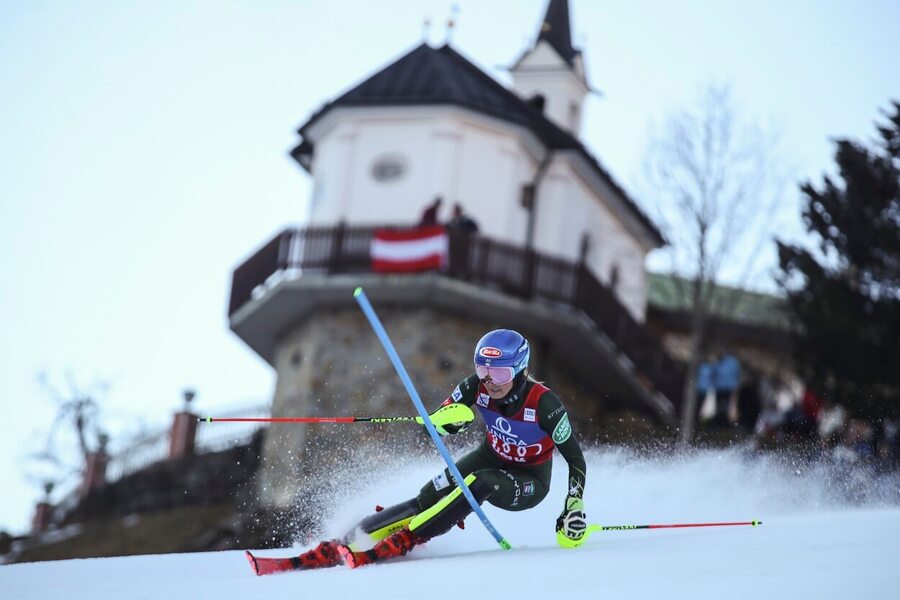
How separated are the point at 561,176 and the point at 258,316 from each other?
23.1 feet

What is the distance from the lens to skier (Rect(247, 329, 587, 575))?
9062 millimetres

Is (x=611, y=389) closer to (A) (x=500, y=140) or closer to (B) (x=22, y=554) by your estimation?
(A) (x=500, y=140)

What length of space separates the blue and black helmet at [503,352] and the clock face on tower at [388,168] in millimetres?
17678

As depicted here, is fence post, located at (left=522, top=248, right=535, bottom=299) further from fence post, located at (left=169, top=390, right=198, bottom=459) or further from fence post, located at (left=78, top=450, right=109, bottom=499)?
fence post, located at (left=78, top=450, right=109, bottom=499)

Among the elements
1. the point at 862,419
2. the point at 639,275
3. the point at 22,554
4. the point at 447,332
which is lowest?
the point at 22,554

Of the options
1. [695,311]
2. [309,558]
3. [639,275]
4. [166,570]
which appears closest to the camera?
[309,558]

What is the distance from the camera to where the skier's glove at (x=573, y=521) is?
9234 millimetres

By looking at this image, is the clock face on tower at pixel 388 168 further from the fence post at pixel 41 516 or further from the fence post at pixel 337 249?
the fence post at pixel 41 516

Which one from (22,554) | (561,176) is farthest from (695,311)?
Answer: (22,554)

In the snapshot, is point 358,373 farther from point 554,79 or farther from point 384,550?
point 384,550

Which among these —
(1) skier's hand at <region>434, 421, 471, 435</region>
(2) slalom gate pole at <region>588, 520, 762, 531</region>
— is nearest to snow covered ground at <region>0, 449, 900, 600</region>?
(2) slalom gate pole at <region>588, 520, 762, 531</region>

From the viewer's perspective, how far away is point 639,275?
33031mm

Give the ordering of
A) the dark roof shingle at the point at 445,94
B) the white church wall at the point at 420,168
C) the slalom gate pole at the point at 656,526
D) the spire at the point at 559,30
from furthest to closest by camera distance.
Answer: the spire at the point at 559,30 → the dark roof shingle at the point at 445,94 → the white church wall at the point at 420,168 → the slalom gate pole at the point at 656,526

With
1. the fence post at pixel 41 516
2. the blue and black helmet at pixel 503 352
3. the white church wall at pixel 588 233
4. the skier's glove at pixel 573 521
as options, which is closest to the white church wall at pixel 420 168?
the white church wall at pixel 588 233
